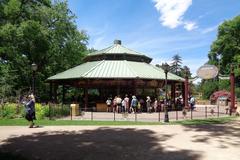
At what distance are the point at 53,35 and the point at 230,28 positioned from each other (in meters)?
42.7

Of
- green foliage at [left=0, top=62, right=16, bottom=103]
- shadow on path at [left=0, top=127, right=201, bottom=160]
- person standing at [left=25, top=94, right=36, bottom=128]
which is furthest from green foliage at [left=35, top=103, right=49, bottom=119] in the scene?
green foliage at [left=0, top=62, right=16, bottom=103]

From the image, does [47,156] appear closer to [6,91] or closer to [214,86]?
[6,91]

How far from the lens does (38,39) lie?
4412 cm

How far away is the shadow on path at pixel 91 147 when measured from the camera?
12640mm

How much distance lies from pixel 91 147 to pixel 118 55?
92.9 feet

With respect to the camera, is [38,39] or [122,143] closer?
[122,143]

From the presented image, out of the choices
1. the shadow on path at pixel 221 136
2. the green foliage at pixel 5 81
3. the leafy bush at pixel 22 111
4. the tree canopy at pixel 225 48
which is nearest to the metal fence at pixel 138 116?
the leafy bush at pixel 22 111

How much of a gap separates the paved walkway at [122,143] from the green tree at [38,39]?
2397 centimetres

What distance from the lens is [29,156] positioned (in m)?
12.7

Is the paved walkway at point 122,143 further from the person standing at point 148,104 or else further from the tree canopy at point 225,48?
the tree canopy at point 225,48

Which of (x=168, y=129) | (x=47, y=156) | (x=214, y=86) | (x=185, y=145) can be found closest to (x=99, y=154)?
(x=47, y=156)

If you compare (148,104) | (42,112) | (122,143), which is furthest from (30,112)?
(148,104)

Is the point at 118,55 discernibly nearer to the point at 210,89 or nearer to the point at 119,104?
the point at 119,104

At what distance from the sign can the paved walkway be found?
12232 millimetres
